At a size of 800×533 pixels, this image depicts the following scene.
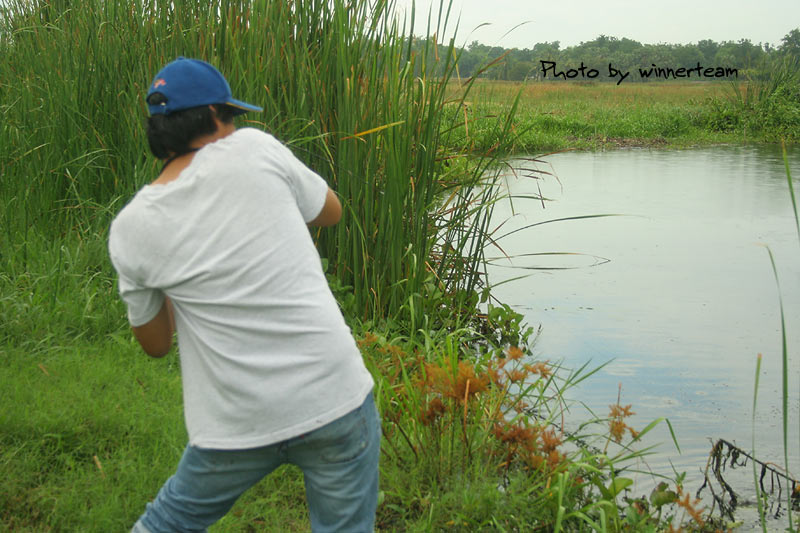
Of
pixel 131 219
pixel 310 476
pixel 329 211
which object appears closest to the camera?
pixel 131 219

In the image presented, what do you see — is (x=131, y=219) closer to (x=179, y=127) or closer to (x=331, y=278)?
(x=179, y=127)

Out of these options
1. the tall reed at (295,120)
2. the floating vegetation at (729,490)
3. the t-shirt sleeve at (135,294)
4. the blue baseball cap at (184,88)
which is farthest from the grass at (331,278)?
the blue baseball cap at (184,88)

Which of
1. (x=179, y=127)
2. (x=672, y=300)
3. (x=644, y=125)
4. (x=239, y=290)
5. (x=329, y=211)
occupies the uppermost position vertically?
(x=179, y=127)

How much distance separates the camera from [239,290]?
1.48 meters

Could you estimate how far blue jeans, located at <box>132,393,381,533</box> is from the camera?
60.7 inches

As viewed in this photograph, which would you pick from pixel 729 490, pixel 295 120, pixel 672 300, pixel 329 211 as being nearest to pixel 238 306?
pixel 329 211

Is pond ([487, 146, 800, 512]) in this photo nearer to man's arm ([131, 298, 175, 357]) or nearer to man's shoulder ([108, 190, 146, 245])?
man's arm ([131, 298, 175, 357])

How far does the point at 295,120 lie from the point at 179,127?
236 cm

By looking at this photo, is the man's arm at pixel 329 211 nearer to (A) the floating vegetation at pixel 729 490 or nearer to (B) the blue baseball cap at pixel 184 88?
(B) the blue baseball cap at pixel 184 88

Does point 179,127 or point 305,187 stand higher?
point 179,127

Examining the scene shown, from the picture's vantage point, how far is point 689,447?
11.5ft

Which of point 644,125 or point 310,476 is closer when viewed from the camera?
point 310,476

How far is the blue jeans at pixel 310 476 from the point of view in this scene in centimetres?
154

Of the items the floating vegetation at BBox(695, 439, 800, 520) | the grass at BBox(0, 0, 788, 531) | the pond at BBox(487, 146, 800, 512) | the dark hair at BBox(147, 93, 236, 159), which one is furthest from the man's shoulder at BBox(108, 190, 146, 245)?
the pond at BBox(487, 146, 800, 512)
